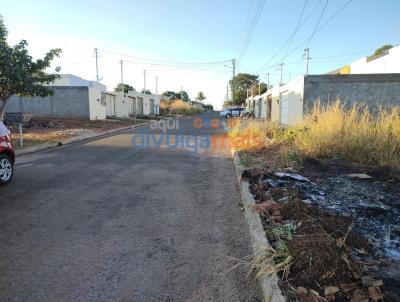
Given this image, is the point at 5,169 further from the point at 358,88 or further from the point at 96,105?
the point at 96,105

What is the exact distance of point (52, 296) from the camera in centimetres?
294

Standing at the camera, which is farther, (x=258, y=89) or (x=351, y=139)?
(x=258, y=89)

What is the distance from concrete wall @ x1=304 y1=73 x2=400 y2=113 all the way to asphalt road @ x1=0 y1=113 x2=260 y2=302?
38.0 feet

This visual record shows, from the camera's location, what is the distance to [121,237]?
4.20 m

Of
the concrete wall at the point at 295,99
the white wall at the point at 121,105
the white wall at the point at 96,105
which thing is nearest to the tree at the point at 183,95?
the white wall at the point at 121,105

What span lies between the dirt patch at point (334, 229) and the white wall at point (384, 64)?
17855 mm

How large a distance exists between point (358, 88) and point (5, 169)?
1666 centimetres

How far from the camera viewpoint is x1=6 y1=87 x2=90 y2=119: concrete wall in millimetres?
29016

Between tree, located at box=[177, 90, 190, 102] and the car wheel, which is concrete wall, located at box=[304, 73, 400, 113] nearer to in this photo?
the car wheel

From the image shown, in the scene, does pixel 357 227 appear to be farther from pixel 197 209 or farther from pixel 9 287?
pixel 9 287

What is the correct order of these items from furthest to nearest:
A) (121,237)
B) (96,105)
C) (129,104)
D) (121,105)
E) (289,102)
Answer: (129,104) → (121,105) → (96,105) → (289,102) → (121,237)

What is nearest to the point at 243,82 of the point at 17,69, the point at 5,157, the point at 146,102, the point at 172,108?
the point at 172,108

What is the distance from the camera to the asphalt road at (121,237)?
309cm

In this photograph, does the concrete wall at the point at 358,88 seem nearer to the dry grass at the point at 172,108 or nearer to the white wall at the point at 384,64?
the white wall at the point at 384,64
